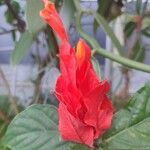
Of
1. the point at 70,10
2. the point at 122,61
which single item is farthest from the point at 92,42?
the point at 70,10

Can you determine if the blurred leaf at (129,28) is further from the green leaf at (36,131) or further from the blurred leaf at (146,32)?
the green leaf at (36,131)

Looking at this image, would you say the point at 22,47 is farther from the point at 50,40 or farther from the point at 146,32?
the point at 146,32

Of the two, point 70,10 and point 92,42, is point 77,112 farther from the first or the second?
point 70,10

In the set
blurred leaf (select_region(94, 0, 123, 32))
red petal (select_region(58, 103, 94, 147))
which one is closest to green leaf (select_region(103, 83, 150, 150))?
red petal (select_region(58, 103, 94, 147))

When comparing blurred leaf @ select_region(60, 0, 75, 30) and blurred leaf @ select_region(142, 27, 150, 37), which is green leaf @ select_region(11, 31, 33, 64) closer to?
blurred leaf @ select_region(60, 0, 75, 30)

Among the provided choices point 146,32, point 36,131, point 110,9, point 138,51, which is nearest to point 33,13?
point 36,131

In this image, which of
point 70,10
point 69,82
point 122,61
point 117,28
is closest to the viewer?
point 69,82
